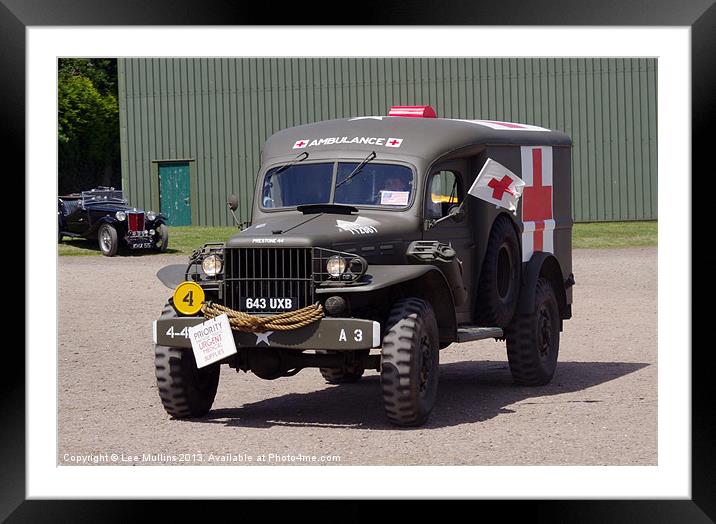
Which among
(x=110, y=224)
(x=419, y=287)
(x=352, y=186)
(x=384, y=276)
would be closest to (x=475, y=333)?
(x=419, y=287)

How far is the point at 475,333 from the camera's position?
11266mm

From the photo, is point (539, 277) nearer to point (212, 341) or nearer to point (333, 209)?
point (333, 209)

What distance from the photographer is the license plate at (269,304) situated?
10.0 metres

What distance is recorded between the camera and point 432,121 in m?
11.7

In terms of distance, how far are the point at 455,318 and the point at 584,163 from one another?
58.4 feet

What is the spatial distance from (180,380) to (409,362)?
1.86m

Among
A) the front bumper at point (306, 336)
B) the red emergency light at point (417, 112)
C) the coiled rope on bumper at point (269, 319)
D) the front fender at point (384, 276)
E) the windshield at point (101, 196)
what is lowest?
the front bumper at point (306, 336)

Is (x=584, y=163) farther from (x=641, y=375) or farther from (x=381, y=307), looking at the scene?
(x=381, y=307)

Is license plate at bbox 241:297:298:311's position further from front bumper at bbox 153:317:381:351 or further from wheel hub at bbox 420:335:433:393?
wheel hub at bbox 420:335:433:393

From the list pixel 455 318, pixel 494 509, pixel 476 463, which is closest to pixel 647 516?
pixel 494 509

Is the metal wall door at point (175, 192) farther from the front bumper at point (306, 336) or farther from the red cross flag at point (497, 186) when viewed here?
the front bumper at point (306, 336)

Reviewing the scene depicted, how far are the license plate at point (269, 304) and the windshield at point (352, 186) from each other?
1.41 m

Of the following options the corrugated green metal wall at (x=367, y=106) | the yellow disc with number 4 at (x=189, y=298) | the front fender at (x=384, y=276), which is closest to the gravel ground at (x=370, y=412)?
the yellow disc with number 4 at (x=189, y=298)

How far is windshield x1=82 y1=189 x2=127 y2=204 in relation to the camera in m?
26.8
